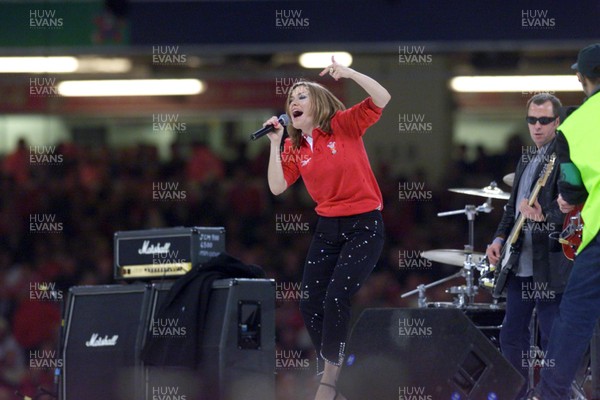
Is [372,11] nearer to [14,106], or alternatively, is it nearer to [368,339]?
[14,106]

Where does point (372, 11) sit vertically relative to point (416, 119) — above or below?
above

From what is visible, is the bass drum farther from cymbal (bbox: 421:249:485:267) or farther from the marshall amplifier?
the marshall amplifier

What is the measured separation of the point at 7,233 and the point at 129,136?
1641 mm

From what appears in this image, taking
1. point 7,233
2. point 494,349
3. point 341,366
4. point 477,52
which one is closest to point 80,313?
point 341,366

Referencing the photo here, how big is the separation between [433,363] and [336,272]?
799mm

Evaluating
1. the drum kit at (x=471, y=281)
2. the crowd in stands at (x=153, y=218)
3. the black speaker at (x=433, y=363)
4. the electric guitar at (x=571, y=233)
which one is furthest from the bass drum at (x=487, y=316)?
the crowd in stands at (x=153, y=218)

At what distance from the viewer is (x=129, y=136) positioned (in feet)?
40.5

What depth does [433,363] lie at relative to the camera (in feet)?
18.9

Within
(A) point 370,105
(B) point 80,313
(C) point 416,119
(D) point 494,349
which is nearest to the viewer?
(D) point 494,349

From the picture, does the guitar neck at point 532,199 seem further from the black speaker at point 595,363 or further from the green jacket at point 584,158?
the green jacket at point 584,158

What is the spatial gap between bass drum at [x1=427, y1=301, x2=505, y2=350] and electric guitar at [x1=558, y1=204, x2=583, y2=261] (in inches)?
54.8

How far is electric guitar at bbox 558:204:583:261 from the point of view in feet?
19.2

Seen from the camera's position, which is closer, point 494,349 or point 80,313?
point 494,349

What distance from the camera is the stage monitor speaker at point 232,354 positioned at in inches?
268
